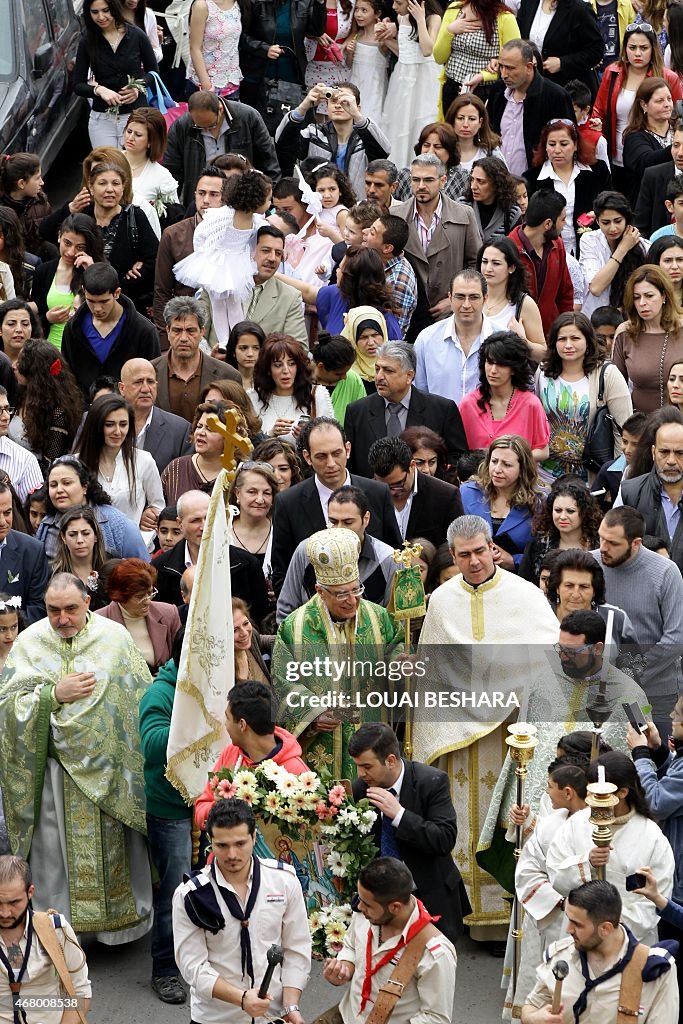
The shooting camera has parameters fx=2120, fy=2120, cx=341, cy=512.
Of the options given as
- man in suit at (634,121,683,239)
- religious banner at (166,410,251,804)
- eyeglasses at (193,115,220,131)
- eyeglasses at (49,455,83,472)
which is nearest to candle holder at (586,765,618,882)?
religious banner at (166,410,251,804)

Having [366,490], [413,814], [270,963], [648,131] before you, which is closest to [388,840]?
[413,814]

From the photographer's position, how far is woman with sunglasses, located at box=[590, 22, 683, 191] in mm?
16234

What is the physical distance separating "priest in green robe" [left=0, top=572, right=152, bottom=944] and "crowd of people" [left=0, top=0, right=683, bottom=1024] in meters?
0.02

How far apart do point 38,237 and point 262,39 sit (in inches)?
134

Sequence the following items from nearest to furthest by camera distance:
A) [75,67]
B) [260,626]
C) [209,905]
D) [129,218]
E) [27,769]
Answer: [209,905]
[27,769]
[260,626]
[129,218]
[75,67]

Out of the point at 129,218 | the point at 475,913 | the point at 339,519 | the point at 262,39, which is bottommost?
the point at 475,913

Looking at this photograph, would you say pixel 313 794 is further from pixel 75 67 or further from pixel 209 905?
pixel 75 67

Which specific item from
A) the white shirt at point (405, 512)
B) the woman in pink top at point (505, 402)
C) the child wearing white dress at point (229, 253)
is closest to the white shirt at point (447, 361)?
the woman in pink top at point (505, 402)

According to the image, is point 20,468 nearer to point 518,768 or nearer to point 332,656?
point 332,656

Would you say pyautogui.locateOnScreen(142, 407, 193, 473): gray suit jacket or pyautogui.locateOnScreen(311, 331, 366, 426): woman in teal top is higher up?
pyautogui.locateOnScreen(311, 331, 366, 426): woman in teal top

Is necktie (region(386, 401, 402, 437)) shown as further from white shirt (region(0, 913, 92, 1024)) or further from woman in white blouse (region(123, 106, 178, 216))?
white shirt (region(0, 913, 92, 1024))

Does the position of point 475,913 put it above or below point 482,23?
below

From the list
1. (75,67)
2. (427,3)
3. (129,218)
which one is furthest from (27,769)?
(427,3)

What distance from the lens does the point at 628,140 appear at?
1619cm
